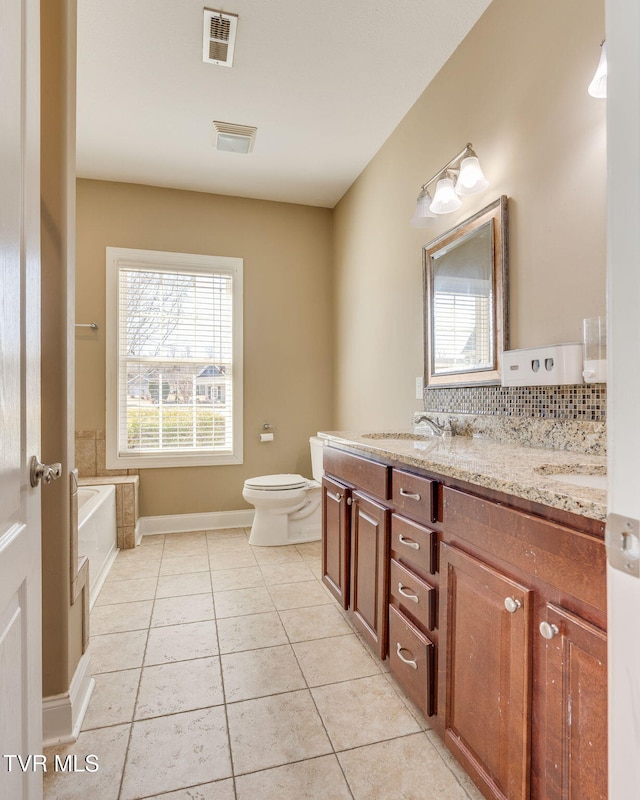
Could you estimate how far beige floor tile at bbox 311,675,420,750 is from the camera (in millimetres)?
1443

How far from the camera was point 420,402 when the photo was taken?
100 inches

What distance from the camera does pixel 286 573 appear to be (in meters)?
2.78

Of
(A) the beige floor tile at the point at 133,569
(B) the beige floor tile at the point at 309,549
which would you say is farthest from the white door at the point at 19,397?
(B) the beige floor tile at the point at 309,549

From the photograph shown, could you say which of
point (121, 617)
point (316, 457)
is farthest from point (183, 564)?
point (316, 457)

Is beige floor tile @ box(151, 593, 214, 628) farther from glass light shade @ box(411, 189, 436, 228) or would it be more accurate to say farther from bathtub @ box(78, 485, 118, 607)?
glass light shade @ box(411, 189, 436, 228)

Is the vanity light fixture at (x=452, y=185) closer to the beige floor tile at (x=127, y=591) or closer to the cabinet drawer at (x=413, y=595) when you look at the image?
the cabinet drawer at (x=413, y=595)

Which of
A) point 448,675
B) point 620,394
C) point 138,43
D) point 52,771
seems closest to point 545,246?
point 620,394

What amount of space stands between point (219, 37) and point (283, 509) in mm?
2809

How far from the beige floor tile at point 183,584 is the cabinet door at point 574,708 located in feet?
6.71

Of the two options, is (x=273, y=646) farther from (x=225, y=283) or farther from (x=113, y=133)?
(x=113, y=133)

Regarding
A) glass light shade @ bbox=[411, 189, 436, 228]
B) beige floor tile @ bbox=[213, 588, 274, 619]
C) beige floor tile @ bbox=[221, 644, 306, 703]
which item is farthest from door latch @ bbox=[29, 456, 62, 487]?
glass light shade @ bbox=[411, 189, 436, 228]

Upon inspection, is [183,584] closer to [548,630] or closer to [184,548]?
[184,548]

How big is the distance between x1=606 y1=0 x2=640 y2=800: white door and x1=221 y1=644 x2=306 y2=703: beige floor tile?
4.62ft

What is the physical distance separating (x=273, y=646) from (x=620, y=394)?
6.25 ft
